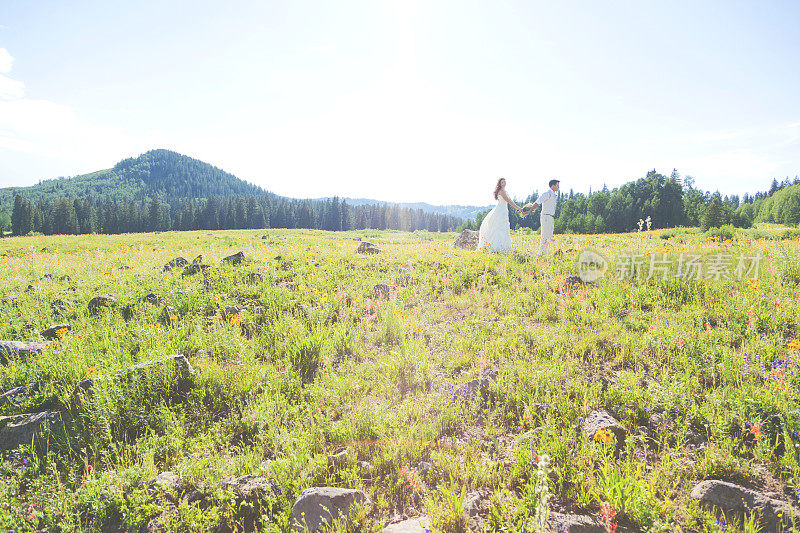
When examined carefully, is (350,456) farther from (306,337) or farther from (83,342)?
(83,342)

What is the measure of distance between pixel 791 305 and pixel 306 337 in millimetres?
7758

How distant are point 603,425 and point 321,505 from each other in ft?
9.57

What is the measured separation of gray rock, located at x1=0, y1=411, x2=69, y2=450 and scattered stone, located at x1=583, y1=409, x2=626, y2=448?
5939mm

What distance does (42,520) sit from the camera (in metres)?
3.01

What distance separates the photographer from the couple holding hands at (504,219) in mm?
12763

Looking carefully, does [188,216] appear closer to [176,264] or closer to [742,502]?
[176,264]

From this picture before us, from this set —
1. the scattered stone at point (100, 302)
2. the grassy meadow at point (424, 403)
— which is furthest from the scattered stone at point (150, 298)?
the scattered stone at point (100, 302)

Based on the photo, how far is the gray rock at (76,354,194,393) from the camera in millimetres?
4355

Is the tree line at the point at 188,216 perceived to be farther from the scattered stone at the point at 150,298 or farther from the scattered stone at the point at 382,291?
the scattered stone at the point at 382,291

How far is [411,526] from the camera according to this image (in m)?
2.82

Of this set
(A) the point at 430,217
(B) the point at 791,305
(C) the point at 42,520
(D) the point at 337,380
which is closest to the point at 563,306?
(B) the point at 791,305

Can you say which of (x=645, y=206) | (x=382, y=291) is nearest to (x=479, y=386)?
(x=382, y=291)

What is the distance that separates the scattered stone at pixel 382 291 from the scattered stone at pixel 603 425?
4.84 meters

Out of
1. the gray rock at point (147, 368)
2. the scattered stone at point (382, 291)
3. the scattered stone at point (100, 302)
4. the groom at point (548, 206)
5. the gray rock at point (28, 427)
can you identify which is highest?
the groom at point (548, 206)
